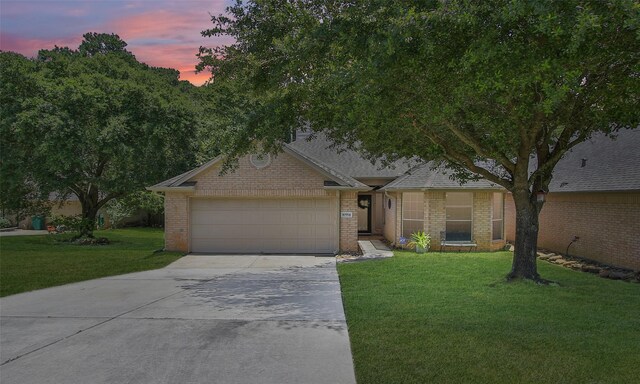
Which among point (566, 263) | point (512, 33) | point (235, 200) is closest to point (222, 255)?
point (235, 200)

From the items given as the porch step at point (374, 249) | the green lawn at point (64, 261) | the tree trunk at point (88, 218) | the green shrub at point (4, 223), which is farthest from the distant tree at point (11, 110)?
the porch step at point (374, 249)

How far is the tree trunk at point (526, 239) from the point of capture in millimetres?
11383

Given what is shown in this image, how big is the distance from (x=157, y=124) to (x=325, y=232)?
943 centimetres

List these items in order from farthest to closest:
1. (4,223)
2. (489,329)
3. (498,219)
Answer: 1. (4,223)
2. (498,219)
3. (489,329)

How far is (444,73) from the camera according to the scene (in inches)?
338

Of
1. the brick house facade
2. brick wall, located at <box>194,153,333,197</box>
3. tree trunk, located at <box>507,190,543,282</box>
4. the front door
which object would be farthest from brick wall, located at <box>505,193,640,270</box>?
the front door

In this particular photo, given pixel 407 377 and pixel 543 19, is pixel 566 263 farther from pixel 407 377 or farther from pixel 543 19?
pixel 407 377

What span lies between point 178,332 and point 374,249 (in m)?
12.6

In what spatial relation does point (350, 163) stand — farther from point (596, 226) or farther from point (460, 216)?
point (596, 226)

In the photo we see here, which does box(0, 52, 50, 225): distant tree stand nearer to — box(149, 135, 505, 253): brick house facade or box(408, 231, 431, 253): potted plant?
box(149, 135, 505, 253): brick house facade

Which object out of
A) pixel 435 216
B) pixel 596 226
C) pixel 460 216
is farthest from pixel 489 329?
pixel 460 216

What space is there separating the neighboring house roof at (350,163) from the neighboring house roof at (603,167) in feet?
24.2

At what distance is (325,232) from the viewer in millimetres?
18078

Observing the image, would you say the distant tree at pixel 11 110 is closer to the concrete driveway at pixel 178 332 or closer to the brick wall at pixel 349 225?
the concrete driveway at pixel 178 332
